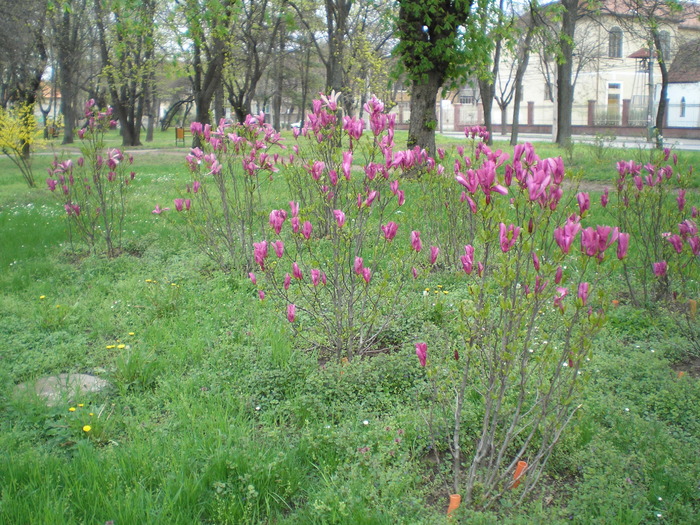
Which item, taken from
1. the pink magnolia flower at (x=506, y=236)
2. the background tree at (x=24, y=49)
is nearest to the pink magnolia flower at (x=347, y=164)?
the pink magnolia flower at (x=506, y=236)

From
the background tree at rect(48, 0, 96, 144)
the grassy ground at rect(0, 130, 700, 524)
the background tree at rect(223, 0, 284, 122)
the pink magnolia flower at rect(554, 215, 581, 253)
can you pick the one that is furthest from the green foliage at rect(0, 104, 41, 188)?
the pink magnolia flower at rect(554, 215, 581, 253)

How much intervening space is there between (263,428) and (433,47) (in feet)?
25.3

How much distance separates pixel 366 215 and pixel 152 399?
64.0 inches

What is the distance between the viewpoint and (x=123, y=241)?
7.16 metres

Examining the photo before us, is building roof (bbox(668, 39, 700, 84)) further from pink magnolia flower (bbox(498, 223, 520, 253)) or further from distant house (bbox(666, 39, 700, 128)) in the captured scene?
pink magnolia flower (bbox(498, 223, 520, 253))

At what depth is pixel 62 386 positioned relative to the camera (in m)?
3.59

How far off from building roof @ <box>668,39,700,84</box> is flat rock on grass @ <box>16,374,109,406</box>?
Answer: 2492 centimetres

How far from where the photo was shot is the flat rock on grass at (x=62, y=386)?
3.46 metres

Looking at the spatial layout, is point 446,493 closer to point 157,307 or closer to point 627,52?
point 157,307

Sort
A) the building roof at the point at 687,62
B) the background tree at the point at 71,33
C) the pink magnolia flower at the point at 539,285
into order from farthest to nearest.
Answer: the building roof at the point at 687,62 < the background tree at the point at 71,33 < the pink magnolia flower at the point at 539,285

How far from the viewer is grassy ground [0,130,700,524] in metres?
2.40

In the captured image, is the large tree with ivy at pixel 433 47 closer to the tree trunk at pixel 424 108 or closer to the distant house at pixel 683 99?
the tree trunk at pixel 424 108

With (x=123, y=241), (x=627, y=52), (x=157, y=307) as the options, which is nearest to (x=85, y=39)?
(x=123, y=241)

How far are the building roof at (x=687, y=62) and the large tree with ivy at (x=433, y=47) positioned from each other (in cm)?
1747
